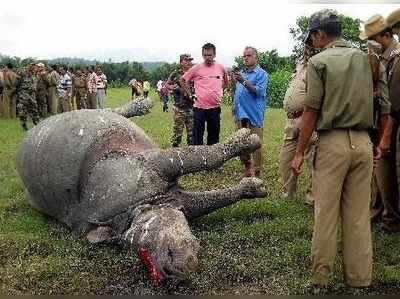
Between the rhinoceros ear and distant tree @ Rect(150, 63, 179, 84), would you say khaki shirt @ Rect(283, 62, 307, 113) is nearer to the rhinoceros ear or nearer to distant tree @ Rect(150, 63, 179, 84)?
the rhinoceros ear

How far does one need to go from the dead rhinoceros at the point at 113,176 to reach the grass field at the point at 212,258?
0.88ft

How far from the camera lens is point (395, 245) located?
6.39 meters

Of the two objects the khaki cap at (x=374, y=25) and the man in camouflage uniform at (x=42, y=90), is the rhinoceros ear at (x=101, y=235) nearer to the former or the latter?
the khaki cap at (x=374, y=25)

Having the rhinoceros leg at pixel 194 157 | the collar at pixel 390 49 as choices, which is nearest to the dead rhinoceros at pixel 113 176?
the rhinoceros leg at pixel 194 157

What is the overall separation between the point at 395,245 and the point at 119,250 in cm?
281

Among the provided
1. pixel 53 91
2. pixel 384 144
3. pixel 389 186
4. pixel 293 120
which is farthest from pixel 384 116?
pixel 53 91

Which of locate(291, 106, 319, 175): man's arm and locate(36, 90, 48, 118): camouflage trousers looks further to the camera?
locate(36, 90, 48, 118): camouflage trousers

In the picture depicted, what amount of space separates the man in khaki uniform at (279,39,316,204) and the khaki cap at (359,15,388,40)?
933mm

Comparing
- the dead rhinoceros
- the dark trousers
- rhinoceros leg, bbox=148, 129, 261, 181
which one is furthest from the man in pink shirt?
rhinoceros leg, bbox=148, 129, 261, 181

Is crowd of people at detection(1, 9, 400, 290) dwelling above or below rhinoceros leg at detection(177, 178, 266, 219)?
above

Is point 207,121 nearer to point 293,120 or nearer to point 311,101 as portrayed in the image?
point 293,120

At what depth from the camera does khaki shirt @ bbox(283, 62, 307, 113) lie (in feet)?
25.4

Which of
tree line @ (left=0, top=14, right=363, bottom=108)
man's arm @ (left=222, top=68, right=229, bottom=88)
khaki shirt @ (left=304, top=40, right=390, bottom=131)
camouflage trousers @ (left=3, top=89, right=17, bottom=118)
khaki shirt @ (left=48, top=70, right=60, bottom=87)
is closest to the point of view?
khaki shirt @ (left=304, top=40, right=390, bottom=131)

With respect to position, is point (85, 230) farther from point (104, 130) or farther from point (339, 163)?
point (339, 163)
